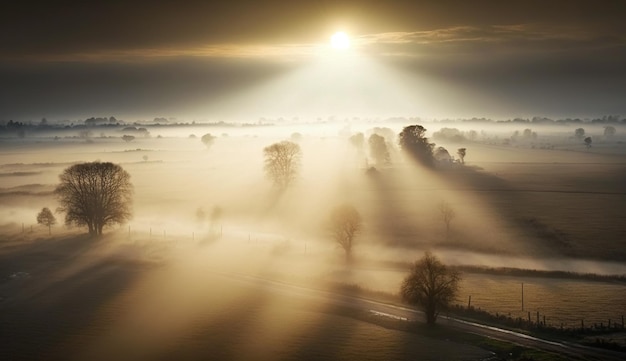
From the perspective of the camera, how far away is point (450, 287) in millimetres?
63469

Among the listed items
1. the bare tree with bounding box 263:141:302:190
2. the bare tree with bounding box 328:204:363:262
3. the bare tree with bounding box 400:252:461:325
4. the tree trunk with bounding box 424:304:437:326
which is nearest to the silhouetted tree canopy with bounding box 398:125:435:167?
the bare tree with bounding box 263:141:302:190

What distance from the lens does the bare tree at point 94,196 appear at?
106375mm

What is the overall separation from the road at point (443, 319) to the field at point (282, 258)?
3141mm

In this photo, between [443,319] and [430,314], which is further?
[443,319]

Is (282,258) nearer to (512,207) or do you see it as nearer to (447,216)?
(447,216)

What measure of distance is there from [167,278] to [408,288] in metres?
31.0

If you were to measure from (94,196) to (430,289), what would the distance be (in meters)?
65.6

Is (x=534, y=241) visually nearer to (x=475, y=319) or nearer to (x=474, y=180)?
(x=475, y=319)

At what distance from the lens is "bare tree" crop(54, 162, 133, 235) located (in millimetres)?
106375

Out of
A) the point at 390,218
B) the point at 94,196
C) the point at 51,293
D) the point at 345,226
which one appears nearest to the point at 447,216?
the point at 390,218

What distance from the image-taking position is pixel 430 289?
2498 inches

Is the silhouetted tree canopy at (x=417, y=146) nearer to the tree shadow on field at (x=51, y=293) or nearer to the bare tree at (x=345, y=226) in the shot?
the bare tree at (x=345, y=226)

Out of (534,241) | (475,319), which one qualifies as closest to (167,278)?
(475,319)

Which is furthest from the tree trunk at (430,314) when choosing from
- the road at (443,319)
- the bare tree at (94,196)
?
the bare tree at (94,196)
